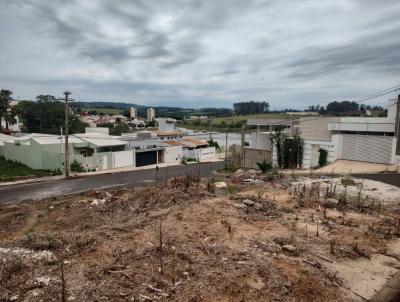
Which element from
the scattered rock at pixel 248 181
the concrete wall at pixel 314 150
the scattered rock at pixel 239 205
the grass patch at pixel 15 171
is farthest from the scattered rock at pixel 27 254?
the concrete wall at pixel 314 150

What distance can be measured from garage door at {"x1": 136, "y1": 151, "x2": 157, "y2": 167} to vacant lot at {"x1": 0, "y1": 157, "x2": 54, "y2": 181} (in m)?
11.1

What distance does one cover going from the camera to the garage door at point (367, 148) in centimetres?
2561

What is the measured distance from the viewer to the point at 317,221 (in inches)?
435

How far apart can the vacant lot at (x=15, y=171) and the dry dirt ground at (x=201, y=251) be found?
16.4 metres

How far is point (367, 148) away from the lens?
26688mm

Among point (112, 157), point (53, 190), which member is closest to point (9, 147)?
point (112, 157)

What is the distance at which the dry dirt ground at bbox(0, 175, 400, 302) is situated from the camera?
6.09m

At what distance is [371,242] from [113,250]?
24.6 feet

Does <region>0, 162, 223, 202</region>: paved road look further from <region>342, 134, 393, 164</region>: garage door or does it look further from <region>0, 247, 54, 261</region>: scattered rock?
<region>342, 134, 393, 164</region>: garage door

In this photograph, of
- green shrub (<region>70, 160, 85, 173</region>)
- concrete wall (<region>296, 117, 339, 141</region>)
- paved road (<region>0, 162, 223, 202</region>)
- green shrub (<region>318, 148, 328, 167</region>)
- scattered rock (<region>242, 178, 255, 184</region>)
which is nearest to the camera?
scattered rock (<region>242, 178, 255, 184</region>)

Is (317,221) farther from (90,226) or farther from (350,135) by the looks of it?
(350,135)

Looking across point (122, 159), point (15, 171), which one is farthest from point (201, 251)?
point (122, 159)

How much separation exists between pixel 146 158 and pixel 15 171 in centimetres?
1472

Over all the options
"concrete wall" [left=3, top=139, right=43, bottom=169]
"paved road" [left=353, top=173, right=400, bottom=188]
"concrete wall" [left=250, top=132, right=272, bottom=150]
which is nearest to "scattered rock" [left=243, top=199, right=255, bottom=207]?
"paved road" [left=353, top=173, right=400, bottom=188]
